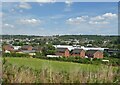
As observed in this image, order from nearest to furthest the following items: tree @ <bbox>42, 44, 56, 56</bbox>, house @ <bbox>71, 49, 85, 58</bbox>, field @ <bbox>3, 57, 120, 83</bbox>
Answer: field @ <bbox>3, 57, 120, 83</bbox> → tree @ <bbox>42, 44, 56, 56</bbox> → house @ <bbox>71, 49, 85, 58</bbox>

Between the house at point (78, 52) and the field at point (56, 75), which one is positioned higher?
the field at point (56, 75)

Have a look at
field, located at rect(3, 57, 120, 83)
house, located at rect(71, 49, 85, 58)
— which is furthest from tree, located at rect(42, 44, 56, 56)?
field, located at rect(3, 57, 120, 83)

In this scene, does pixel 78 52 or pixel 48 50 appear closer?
pixel 48 50

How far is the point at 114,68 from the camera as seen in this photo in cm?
467

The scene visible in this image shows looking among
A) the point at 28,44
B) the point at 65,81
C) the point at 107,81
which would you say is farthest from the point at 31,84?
the point at 28,44

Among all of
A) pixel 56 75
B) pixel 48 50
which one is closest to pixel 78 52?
pixel 48 50

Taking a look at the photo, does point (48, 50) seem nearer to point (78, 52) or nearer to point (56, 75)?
point (78, 52)

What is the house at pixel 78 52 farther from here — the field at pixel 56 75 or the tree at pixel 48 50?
the field at pixel 56 75

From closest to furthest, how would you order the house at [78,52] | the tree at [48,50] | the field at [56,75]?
the field at [56,75], the tree at [48,50], the house at [78,52]

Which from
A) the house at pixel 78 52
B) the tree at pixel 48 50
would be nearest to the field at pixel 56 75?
the tree at pixel 48 50

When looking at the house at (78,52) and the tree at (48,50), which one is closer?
the tree at (48,50)

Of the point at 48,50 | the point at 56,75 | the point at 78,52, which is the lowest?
the point at 78,52

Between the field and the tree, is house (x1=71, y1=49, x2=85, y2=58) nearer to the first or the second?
the tree

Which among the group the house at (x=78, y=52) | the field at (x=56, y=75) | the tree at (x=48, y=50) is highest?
the field at (x=56, y=75)
